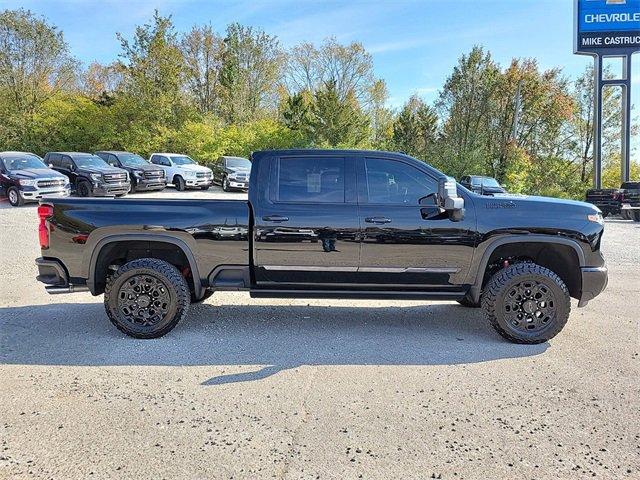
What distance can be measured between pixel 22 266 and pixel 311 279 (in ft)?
19.0

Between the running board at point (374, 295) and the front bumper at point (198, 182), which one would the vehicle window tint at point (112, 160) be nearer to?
the front bumper at point (198, 182)

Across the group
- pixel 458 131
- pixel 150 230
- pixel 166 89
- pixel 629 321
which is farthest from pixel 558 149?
pixel 150 230

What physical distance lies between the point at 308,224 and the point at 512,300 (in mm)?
2086

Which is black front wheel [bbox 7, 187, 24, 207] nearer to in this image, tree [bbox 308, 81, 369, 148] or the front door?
the front door

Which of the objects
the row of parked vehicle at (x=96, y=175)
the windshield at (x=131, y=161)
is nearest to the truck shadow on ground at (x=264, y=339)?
the row of parked vehicle at (x=96, y=175)

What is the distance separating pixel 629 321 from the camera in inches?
219

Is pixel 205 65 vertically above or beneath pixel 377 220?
above

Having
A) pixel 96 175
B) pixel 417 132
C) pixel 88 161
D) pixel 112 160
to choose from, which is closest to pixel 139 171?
pixel 112 160

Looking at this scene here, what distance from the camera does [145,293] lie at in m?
4.88

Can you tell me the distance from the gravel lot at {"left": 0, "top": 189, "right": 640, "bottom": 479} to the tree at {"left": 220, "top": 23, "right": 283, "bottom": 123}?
1405 inches

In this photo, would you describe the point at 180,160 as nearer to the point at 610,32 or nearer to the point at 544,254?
the point at 610,32

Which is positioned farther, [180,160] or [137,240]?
[180,160]

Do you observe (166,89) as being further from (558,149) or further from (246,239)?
(246,239)

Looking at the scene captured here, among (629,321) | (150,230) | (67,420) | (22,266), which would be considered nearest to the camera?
(67,420)
